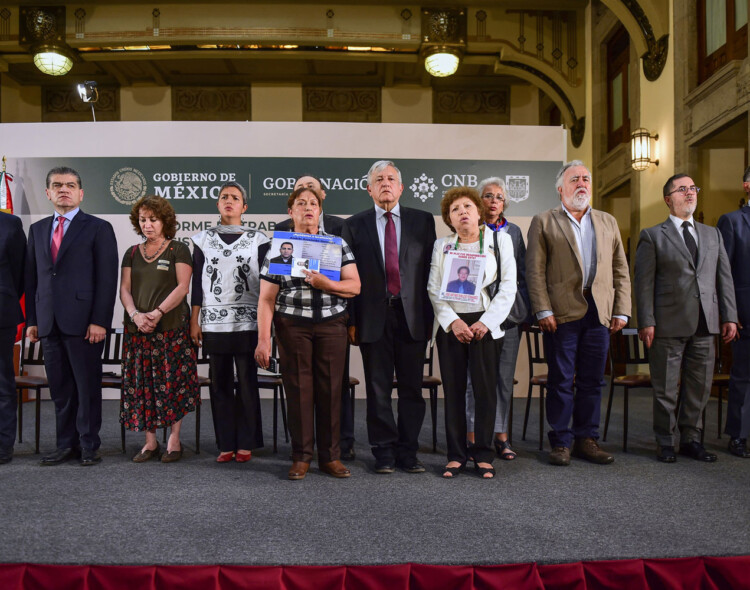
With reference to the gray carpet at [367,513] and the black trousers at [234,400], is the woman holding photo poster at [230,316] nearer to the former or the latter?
the black trousers at [234,400]

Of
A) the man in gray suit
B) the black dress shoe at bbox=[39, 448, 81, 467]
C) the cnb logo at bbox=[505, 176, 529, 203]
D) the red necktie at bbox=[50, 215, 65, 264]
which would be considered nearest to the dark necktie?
the man in gray suit

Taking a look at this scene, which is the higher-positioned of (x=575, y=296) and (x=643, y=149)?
(x=643, y=149)

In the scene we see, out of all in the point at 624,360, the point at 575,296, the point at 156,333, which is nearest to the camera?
the point at 575,296

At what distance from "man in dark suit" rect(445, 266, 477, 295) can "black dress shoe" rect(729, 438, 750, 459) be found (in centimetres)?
184

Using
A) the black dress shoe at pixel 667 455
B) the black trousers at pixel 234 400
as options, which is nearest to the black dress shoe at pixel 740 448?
the black dress shoe at pixel 667 455

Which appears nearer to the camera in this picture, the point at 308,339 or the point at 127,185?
the point at 308,339

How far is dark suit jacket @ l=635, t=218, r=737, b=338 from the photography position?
3215 mm

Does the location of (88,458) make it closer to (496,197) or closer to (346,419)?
(346,419)

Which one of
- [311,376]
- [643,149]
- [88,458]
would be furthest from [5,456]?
[643,149]

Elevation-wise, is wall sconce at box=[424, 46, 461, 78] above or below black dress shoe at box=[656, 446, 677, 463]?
above

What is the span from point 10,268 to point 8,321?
0.94 feet

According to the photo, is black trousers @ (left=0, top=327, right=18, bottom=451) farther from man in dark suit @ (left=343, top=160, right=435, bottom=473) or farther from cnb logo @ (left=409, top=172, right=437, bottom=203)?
cnb logo @ (left=409, top=172, right=437, bottom=203)

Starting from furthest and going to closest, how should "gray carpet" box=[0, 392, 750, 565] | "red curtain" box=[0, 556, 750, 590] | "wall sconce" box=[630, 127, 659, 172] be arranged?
"wall sconce" box=[630, 127, 659, 172] < "gray carpet" box=[0, 392, 750, 565] < "red curtain" box=[0, 556, 750, 590]

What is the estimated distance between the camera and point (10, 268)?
3.26m
